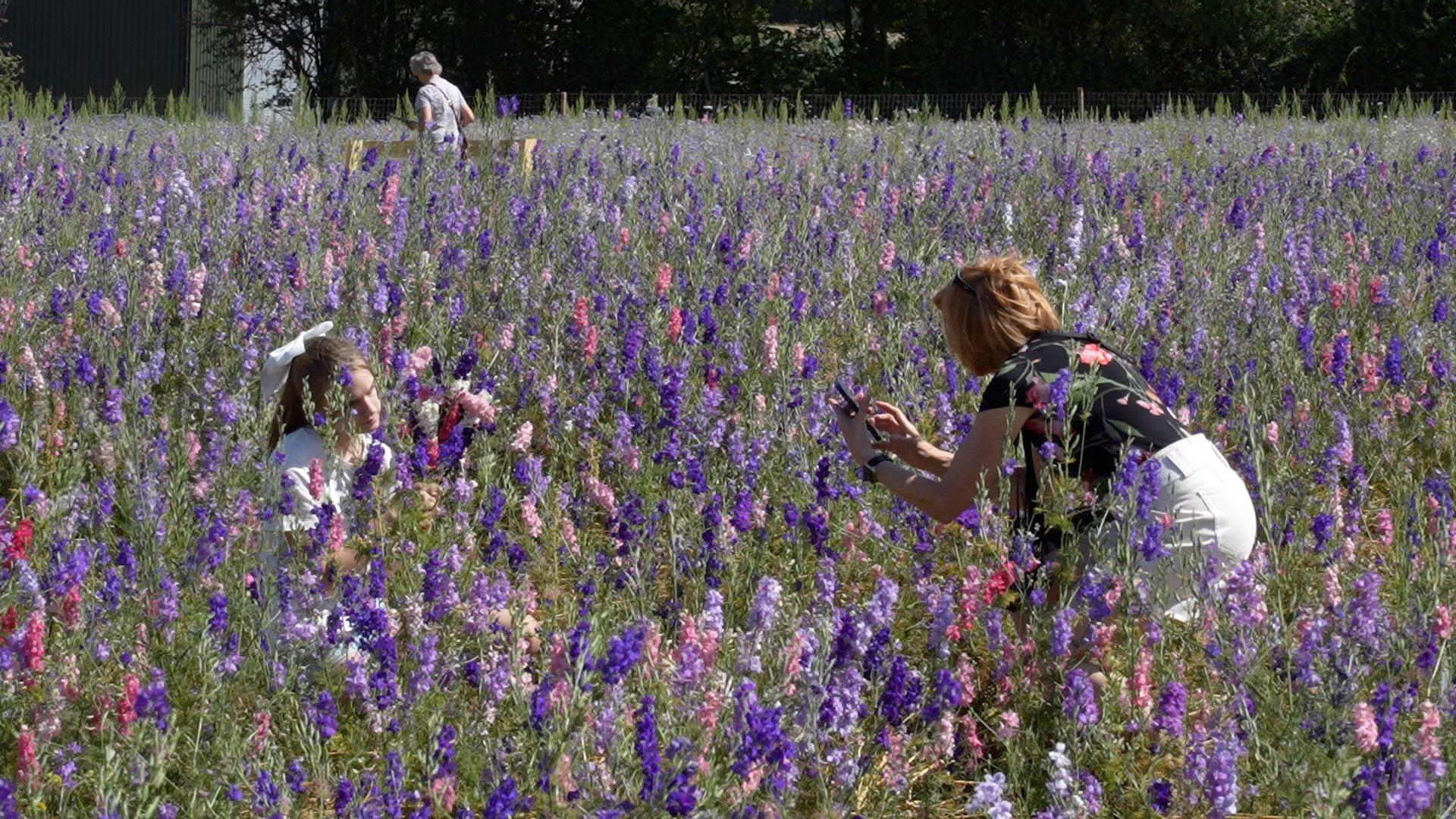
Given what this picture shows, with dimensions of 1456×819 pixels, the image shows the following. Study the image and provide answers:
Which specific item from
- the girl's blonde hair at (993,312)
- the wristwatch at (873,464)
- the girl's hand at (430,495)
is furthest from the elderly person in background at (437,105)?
the wristwatch at (873,464)

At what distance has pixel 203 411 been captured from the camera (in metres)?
3.97

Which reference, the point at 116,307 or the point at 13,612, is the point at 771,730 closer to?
the point at 13,612

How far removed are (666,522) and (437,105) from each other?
6274mm

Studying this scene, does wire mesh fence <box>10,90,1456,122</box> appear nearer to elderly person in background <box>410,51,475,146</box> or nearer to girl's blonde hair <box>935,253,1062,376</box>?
elderly person in background <box>410,51,475,146</box>

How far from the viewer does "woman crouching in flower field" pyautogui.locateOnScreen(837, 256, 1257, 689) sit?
2889mm

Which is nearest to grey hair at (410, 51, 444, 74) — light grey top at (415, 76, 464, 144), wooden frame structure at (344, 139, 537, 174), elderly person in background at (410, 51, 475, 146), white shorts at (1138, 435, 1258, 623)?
elderly person in background at (410, 51, 475, 146)

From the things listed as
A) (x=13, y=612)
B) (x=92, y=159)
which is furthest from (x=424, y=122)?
(x=13, y=612)

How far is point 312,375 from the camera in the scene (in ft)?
11.4

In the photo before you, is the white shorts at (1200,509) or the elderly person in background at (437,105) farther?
the elderly person in background at (437,105)

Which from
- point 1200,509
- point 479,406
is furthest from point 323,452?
point 1200,509

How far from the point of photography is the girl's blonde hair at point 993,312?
3.48 m

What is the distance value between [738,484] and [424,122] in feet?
19.6

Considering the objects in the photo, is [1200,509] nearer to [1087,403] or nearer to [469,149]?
[1087,403]

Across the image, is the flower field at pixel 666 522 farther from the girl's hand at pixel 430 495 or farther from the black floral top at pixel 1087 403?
the black floral top at pixel 1087 403
